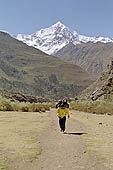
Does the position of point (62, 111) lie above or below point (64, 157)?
above

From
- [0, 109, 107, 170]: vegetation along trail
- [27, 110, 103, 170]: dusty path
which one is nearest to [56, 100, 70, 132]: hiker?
[0, 109, 107, 170]: vegetation along trail

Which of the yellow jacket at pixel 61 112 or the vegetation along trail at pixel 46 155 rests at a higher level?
the yellow jacket at pixel 61 112

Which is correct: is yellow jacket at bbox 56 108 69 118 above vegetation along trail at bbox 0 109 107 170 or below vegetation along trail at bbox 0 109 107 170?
above

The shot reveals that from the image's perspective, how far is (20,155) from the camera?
40.2 ft

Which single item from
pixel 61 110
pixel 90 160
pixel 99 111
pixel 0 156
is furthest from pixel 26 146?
pixel 99 111

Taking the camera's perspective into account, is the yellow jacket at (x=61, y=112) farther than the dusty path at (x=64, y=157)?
Yes

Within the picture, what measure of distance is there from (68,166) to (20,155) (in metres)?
2.36

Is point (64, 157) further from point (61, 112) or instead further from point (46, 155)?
point (61, 112)

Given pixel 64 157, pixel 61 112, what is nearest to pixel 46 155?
pixel 64 157

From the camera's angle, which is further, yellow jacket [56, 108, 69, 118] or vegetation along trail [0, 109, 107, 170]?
yellow jacket [56, 108, 69, 118]

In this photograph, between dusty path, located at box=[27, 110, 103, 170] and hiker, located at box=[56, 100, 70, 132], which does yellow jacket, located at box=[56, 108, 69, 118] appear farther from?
dusty path, located at box=[27, 110, 103, 170]

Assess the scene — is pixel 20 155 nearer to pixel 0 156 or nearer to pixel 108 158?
pixel 0 156

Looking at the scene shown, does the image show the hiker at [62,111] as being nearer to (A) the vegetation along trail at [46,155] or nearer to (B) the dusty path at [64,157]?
(A) the vegetation along trail at [46,155]

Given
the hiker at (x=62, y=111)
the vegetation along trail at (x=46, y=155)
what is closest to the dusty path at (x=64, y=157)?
the vegetation along trail at (x=46, y=155)
